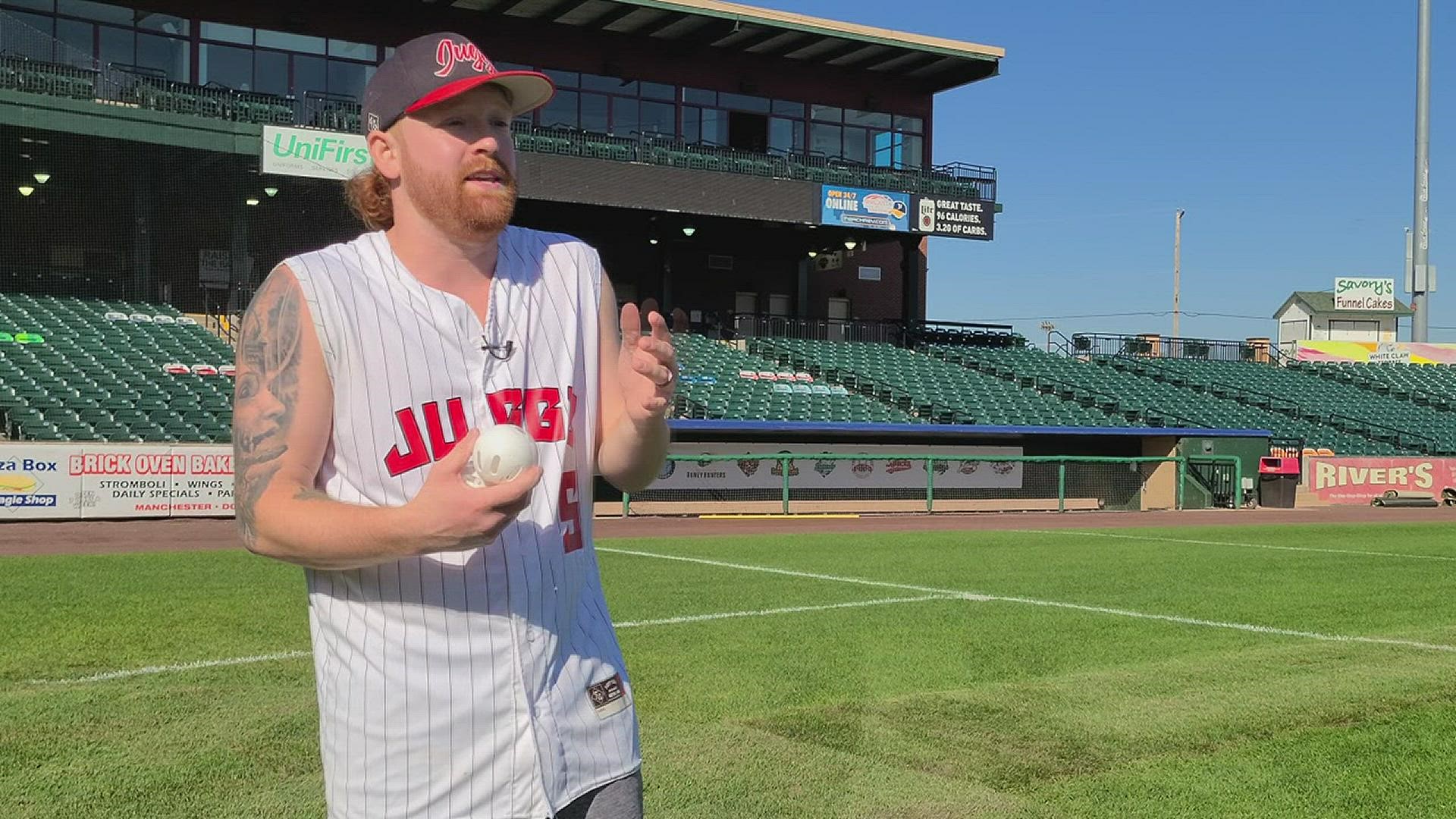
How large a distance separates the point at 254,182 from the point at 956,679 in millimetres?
27778

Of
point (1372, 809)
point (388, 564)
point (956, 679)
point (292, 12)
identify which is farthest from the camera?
point (292, 12)

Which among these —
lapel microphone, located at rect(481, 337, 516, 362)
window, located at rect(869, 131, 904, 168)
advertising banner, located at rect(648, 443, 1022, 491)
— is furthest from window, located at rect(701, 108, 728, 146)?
lapel microphone, located at rect(481, 337, 516, 362)

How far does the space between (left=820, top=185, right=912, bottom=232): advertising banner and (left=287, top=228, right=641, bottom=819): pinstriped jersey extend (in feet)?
111

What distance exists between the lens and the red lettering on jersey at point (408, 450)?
91.8 inches

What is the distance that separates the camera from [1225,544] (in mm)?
18031

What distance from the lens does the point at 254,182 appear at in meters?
31.2

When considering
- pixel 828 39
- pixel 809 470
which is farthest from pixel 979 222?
pixel 809 470

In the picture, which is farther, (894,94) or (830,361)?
(894,94)

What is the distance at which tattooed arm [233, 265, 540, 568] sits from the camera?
2.00 m

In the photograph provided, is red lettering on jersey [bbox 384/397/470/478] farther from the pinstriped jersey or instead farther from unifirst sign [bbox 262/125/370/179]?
unifirst sign [bbox 262/125/370/179]

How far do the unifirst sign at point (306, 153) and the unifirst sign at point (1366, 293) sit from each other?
57.6 meters

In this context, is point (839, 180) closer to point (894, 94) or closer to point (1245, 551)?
point (894, 94)

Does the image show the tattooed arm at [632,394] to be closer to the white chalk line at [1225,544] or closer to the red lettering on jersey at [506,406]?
the red lettering on jersey at [506,406]

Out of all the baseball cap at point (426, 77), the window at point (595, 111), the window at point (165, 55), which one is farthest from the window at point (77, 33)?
the baseball cap at point (426, 77)
